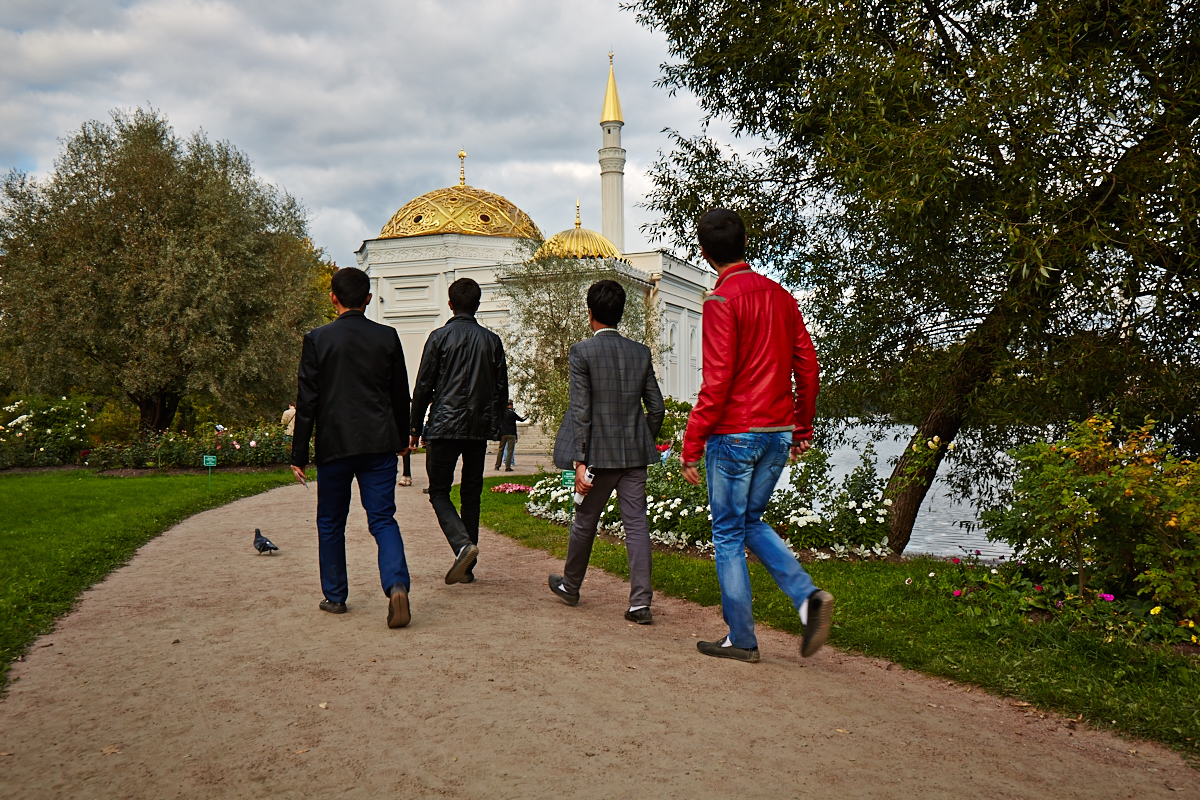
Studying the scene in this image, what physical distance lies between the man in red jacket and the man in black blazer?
1.82 metres

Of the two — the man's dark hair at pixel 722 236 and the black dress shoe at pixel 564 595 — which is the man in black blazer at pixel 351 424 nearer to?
the black dress shoe at pixel 564 595

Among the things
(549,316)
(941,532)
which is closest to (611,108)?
(549,316)

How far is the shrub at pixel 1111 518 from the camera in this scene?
14.4 ft

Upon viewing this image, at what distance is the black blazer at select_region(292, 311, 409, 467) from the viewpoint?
4.91 metres

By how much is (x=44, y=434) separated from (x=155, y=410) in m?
2.68

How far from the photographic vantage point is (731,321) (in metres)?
4.09

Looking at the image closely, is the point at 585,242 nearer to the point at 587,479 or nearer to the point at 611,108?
the point at 611,108

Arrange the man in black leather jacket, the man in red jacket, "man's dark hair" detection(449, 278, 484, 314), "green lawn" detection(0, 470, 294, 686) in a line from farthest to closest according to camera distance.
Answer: "man's dark hair" detection(449, 278, 484, 314) < the man in black leather jacket < "green lawn" detection(0, 470, 294, 686) < the man in red jacket

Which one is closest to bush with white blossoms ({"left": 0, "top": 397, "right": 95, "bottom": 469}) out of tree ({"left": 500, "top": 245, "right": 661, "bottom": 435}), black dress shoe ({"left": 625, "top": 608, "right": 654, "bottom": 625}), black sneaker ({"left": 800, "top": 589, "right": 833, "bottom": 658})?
tree ({"left": 500, "top": 245, "right": 661, "bottom": 435})

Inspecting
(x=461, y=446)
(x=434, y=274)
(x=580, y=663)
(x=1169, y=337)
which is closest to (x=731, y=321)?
(x=580, y=663)

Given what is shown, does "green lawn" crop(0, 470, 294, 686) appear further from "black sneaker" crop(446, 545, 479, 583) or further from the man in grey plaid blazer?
the man in grey plaid blazer

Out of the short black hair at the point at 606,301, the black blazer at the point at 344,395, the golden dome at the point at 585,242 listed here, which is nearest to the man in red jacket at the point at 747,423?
the short black hair at the point at 606,301

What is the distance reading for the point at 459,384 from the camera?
5.92 metres

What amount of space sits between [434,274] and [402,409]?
41.3 metres
